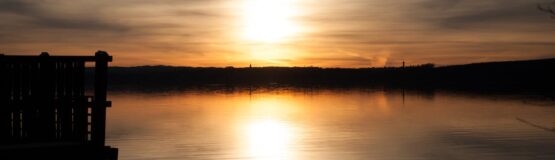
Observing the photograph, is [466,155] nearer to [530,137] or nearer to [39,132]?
[530,137]

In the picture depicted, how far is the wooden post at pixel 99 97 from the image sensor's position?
1462 centimetres

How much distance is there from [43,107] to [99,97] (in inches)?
55.1

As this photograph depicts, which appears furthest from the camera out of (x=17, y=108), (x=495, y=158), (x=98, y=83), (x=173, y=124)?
(x=173, y=124)

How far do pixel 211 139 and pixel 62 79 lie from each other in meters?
29.1

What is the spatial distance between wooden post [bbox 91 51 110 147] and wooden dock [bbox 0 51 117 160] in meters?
0.25

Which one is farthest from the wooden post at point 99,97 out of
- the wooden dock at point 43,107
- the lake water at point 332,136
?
the lake water at point 332,136

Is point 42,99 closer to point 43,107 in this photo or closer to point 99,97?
point 43,107

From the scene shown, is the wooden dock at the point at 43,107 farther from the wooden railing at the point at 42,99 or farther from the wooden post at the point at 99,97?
the wooden post at the point at 99,97

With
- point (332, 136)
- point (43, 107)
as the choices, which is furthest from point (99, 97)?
point (332, 136)

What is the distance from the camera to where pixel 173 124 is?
54.5m

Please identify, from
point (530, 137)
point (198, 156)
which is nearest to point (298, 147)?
point (198, 156)

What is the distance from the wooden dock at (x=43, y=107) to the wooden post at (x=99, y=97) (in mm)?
247

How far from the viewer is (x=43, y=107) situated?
45.7ft

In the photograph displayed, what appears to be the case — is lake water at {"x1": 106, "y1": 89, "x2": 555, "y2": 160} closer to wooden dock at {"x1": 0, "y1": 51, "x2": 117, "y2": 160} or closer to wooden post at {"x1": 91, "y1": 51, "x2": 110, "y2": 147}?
wooden post at {"x1": 91, "y1": 51, "x2": 110, "y2": 147}
